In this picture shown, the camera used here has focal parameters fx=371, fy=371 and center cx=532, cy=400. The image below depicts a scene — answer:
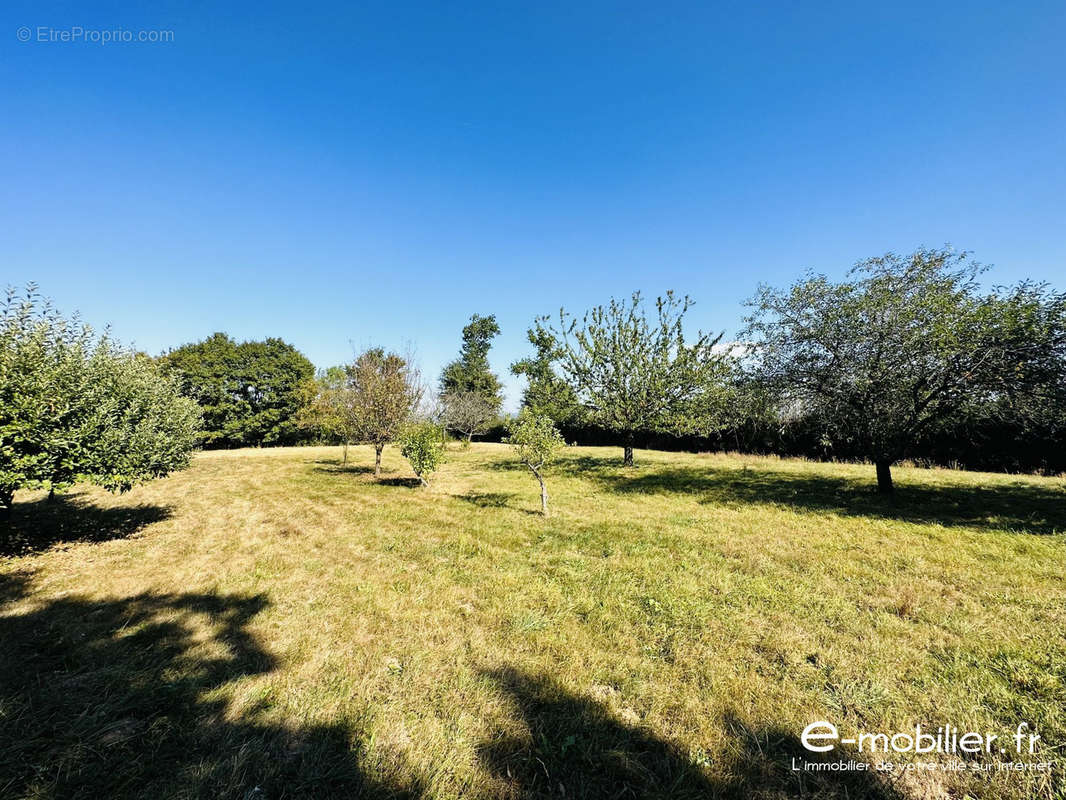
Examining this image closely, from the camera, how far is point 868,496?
1199 centimetres

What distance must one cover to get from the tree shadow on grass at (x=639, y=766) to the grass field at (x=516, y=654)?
2 cm

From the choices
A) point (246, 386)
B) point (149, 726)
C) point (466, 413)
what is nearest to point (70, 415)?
point (149, 726)

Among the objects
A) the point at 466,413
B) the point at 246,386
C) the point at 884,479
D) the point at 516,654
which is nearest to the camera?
the point at 516,654

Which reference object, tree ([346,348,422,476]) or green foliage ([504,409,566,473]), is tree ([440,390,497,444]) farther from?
green foliage ([504,409,566,473])

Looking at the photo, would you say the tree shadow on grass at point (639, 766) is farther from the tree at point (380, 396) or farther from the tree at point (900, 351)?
the tree at point (380, 396)

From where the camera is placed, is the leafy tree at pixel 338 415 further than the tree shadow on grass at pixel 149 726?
Yes

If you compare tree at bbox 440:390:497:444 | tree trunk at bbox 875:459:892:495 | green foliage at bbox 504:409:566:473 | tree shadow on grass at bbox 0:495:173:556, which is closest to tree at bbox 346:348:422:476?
tree shadow on grass at bbox 0:495:173:556

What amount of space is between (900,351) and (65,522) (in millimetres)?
22960

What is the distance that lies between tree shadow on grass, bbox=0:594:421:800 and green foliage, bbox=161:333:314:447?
132ft

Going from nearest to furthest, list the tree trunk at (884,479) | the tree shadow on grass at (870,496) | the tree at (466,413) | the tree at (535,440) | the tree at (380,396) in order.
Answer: the tree shadow on grass at (870,496), the tree at (535,440), the tree trunk at (884,479), the tree at (380,396), the tree at (466,413)

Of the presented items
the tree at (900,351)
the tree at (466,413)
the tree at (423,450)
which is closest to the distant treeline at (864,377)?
the tree at (900,351)

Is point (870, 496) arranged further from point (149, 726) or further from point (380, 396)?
point (380, 396)

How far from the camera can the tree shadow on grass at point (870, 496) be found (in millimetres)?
9234

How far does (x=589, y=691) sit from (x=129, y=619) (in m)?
6.25
